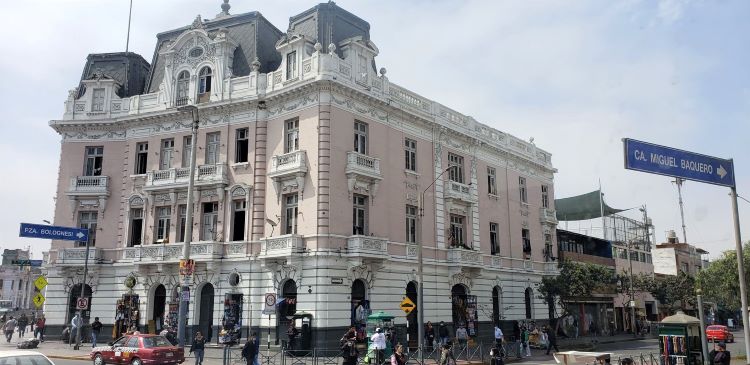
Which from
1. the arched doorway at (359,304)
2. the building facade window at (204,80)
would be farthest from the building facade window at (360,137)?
the building facade window at (204,80)

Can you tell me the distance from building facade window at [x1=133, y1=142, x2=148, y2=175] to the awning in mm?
49312

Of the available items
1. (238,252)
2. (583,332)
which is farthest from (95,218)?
(583,332)

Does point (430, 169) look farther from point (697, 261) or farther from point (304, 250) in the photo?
point (697, 261)

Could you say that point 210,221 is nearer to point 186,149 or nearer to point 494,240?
point 186,149

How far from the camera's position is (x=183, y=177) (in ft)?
121

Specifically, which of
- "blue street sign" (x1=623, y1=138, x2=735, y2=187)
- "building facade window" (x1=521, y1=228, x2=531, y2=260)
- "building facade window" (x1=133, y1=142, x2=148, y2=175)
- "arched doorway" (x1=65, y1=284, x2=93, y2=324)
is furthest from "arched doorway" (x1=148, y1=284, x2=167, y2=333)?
"blue street sign" (x1=623, y1=138, x2=735, y2=187)

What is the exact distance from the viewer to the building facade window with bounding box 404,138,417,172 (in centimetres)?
3844

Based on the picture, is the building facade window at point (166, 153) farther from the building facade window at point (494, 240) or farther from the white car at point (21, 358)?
the white car at point (21, 358)

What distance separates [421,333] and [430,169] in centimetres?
1424

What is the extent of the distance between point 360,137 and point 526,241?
63.8ft

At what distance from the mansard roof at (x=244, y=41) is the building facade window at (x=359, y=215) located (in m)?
10.6

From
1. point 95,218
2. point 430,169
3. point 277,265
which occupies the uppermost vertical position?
point 430,169

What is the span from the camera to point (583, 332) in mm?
54688

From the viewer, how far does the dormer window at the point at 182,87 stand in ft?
127
